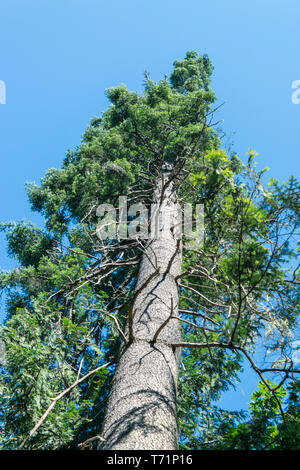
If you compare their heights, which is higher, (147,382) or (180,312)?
(180,312)

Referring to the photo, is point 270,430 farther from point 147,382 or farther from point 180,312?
point 180,312

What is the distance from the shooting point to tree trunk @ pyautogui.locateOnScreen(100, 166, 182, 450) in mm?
2488

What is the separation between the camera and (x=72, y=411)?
3.88 meters

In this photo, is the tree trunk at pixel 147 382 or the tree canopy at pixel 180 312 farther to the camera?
the tree canopy at pixel 180 312

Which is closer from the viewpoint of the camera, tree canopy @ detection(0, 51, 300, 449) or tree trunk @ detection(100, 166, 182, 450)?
tree trunk @ detection(100, 166, 182, 450)

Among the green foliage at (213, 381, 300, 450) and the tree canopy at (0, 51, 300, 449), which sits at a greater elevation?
the tree canopy at (0, 51, 300, 449)

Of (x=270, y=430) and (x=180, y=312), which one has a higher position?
(x=180, y=312)

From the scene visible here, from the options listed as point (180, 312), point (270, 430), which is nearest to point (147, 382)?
point (270, 430)

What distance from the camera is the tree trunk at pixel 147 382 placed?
2488mm

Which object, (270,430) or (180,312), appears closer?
(270,430)

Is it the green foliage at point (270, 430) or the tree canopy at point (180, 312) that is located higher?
the tree canopy at point (180, 312)

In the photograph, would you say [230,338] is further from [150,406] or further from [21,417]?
[21,417]

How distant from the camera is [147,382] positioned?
285cm
